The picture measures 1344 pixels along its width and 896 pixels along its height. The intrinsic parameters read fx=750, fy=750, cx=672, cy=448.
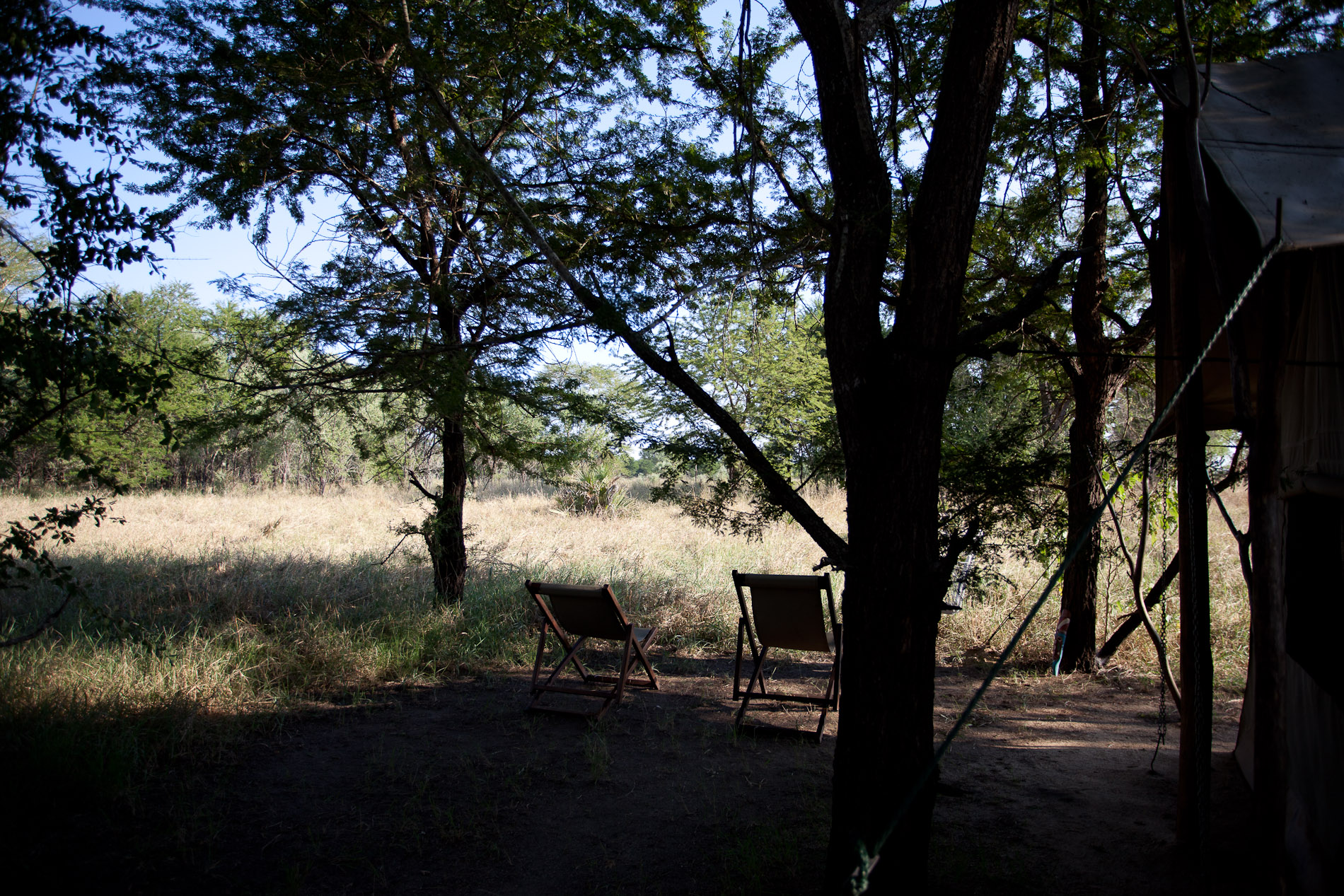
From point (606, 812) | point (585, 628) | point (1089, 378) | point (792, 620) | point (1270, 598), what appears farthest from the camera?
point (1089, 378)

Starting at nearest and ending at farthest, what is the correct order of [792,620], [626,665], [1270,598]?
[1270,598], [792,620], [626,665]

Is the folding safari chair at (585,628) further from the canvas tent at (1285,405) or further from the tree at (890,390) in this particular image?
the canvas tent at (1285,405)

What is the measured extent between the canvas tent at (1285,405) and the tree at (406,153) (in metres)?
3.44

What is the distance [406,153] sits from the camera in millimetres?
6012

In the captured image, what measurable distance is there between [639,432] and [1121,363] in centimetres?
406

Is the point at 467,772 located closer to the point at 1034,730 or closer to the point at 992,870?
the point at 992,870

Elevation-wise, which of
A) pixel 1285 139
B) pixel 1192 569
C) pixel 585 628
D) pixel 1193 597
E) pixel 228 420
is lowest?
pixel 585 628

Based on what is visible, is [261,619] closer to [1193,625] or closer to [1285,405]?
[1193,625]

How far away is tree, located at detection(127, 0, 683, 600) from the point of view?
5.21 metres

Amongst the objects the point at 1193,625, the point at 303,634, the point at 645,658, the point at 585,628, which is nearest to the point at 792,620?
the point at 645,658

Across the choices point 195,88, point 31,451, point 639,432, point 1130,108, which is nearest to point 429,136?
point 195,88

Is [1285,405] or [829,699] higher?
[1285,405]

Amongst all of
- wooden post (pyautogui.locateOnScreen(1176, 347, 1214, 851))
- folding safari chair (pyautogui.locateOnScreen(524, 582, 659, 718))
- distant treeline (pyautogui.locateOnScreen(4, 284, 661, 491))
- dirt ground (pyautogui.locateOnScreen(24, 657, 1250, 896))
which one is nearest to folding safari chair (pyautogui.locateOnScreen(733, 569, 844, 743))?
dirt ground (pyautogui.locateOnScreen(24, 657, 1250, 896))

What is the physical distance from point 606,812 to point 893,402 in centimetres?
265
